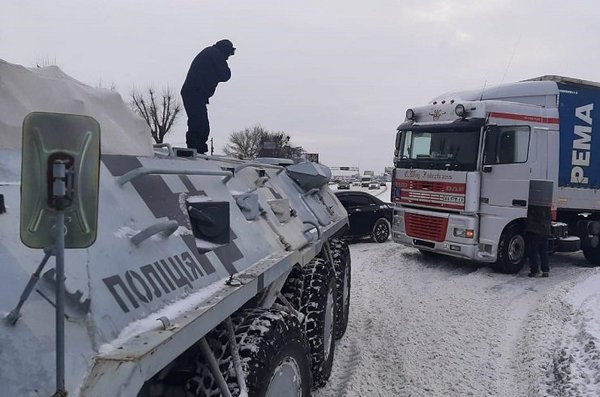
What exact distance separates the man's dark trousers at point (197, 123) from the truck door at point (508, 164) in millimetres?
5701

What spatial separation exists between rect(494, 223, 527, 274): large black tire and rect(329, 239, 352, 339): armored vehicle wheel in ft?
14.4

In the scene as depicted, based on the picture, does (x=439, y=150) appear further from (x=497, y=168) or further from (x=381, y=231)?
(x=381, y=231)

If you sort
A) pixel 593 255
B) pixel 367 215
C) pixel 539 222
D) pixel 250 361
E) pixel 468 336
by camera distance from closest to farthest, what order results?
pixel 250 361 → pixel 468 336 → pixel 539 222 → pixel 593 255 → pixel 367 215

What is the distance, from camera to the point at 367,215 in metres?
14.0

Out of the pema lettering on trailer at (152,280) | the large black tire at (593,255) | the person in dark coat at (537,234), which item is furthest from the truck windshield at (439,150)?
the pema lettering on trailer at (152,280)

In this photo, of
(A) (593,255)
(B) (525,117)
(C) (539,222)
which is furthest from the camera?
(A) (593,255)

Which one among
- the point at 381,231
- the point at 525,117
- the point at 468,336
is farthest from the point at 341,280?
the point at 381,231

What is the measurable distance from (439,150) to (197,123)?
5830 millimetres

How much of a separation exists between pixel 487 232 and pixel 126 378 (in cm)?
904

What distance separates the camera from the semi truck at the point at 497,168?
31.6ft

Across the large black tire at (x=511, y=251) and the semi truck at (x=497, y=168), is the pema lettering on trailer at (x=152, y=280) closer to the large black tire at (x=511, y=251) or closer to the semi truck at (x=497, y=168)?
the semi truck at (x=497, y=168)

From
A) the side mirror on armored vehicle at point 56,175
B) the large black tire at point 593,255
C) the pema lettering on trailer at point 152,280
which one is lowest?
the large black tire at point 593,255

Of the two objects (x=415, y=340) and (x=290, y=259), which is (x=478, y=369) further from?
(x=290, y=259)

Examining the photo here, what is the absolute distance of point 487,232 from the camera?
9719 mm
